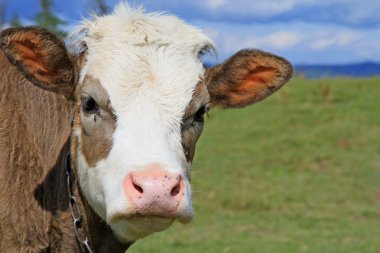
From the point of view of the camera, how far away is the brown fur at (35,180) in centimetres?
530

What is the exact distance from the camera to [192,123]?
513 cm

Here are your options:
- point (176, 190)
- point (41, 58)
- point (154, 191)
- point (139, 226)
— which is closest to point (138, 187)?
point (154, 191)

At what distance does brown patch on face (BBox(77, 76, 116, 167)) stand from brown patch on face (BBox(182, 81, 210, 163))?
48 cm

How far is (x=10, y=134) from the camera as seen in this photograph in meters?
5.45

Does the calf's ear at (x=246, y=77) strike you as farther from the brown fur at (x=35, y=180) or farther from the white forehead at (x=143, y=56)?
the brown fur at (x=35, y=180)

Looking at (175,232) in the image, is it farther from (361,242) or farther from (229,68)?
(229,68)

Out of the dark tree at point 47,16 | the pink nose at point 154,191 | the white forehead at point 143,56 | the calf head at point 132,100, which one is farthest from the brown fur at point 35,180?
the dark tree at point 47,16

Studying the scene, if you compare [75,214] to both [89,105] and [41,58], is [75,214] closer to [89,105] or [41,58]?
[89,105]

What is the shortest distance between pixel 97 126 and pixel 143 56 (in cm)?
53

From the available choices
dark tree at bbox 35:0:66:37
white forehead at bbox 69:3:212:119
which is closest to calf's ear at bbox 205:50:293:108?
white forehead at bbox 69:3:212:119

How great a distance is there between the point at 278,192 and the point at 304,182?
47.7 inches

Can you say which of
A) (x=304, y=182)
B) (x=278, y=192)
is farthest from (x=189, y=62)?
(x=304, y=182)

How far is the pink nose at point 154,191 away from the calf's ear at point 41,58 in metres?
1.20

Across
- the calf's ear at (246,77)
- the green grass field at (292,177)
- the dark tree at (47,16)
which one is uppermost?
the dark tree at (47,16)
